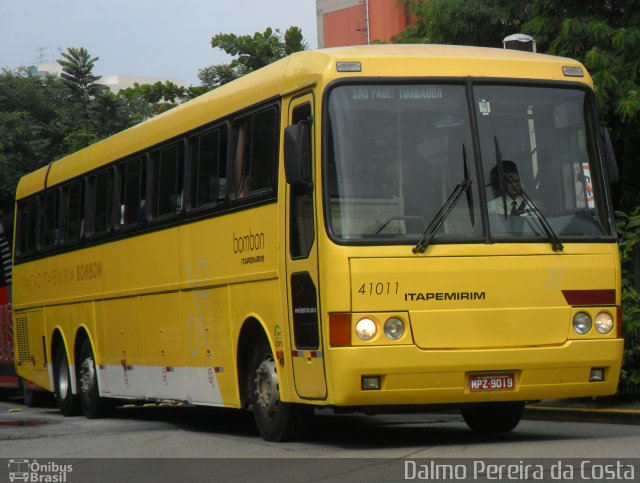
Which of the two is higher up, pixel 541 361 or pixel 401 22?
pixel 401 22

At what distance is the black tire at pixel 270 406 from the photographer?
1251 centimetres

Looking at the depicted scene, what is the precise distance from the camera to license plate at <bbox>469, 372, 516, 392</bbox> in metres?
11.5

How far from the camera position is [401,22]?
46.9 m

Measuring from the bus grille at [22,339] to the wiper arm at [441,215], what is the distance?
12.3 metres

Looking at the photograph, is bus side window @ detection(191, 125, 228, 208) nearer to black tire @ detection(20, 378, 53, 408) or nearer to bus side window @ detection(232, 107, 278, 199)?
bus side window @ detection(232, 107, 278, 199)

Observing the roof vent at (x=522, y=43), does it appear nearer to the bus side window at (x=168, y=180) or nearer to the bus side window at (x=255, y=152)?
the bus side window at (x=168, y=180)

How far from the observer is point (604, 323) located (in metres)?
12.0

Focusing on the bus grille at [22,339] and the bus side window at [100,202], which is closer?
the bus side window at [100,202]

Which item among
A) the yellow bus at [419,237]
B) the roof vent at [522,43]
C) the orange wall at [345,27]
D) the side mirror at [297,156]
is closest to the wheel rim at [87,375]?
the yellow bus at [419,237]

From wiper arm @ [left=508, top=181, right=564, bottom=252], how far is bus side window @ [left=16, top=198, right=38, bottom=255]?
12105 millimetres

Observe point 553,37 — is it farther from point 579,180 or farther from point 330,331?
point 330,331

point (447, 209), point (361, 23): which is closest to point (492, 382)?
point (447, 209)
